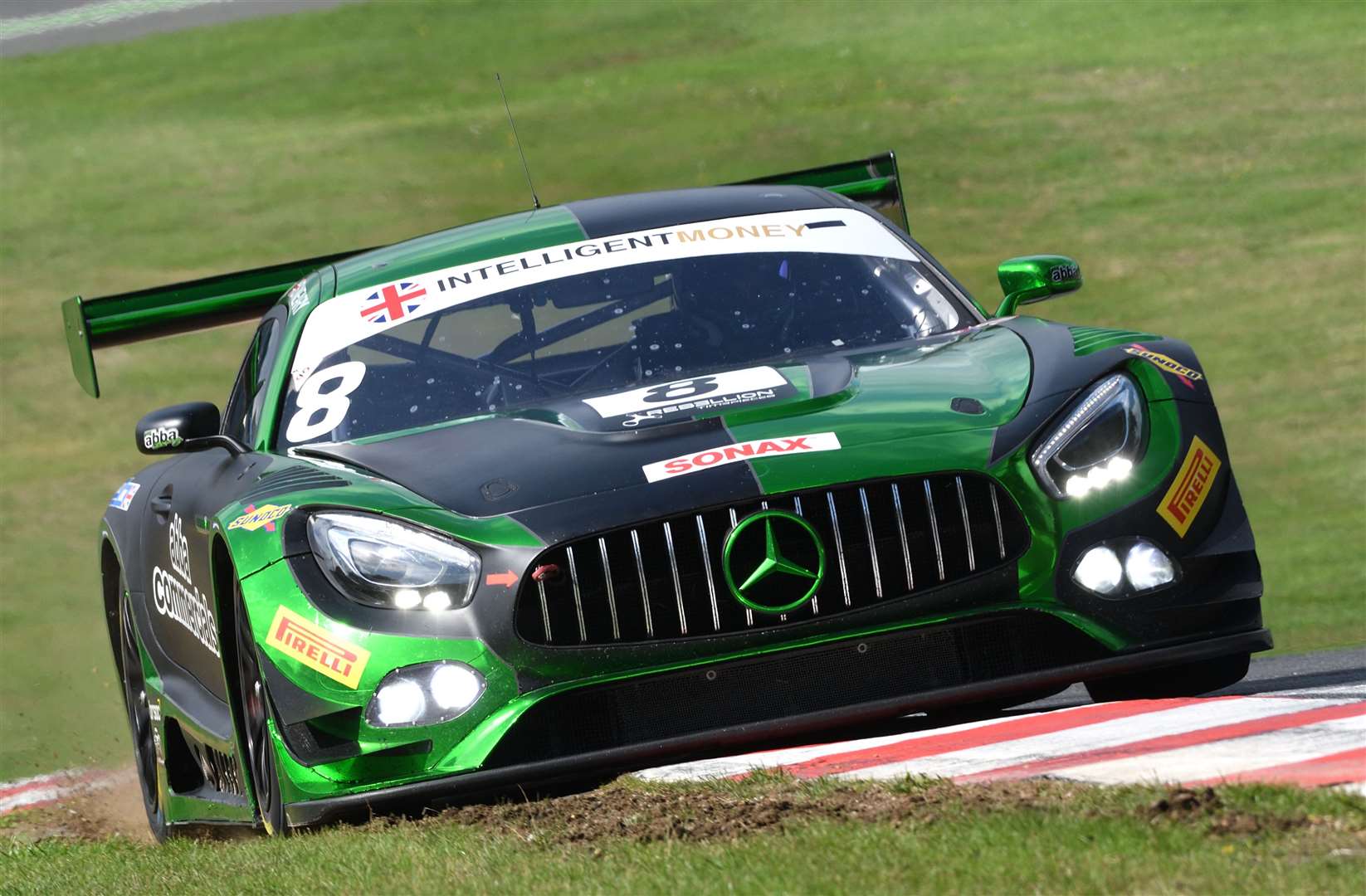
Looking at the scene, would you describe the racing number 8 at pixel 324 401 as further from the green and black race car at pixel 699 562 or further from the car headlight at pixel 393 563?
the car headlight at pixel 393 563

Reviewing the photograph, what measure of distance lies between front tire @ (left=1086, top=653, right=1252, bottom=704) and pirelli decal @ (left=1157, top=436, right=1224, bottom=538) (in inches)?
14.9

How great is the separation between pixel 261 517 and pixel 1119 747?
6.34 feet

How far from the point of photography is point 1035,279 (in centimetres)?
600

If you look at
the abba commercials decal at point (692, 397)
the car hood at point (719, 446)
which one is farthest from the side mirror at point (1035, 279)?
the abba commercials decal at point (692, 397)

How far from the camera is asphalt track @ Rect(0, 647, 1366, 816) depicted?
3840mm

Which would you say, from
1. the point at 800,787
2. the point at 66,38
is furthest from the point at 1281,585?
the point at 66,38

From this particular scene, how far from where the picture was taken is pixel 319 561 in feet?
15.1

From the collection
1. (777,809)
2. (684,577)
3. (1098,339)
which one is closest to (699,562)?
(684,577)

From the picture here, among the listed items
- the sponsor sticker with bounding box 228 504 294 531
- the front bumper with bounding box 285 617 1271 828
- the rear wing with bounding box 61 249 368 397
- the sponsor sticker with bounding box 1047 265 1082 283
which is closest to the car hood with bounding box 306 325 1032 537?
the sponsor sticker with bounding box 228 504 294 531

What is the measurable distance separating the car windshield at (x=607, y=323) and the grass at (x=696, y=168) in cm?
389

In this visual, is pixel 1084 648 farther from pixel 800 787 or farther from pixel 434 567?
pixel 434 567

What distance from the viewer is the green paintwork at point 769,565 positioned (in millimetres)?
4430

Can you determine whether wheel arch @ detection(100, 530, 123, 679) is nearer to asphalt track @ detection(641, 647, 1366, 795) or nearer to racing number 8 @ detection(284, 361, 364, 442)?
racing number 8 @ detection(284, 361, 364, 442)

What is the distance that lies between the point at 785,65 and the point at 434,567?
25.3 m
